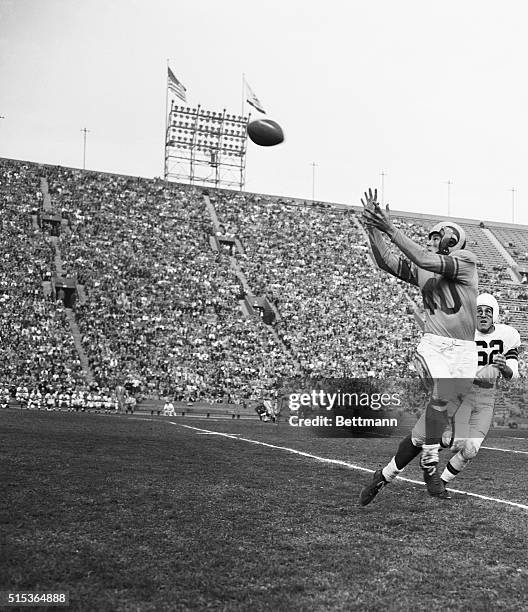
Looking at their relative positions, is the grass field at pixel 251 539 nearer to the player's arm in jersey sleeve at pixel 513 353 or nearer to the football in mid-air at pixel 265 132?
the player's arm in jersey sleeve at pixel 513 353

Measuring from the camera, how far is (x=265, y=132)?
21203mm

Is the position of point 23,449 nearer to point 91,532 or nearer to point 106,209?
point 91,532

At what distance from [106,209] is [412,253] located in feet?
128

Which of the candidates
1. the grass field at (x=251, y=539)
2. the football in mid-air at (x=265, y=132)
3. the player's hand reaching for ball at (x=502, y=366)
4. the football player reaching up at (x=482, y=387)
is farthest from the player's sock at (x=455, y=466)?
the football in mid-air at (x=265, y=132)

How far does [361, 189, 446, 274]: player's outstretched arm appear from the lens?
19.4 ft

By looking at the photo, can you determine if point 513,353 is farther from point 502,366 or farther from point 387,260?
point 387,260

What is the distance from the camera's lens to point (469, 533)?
5.79 meters

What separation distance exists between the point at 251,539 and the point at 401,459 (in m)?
1.66

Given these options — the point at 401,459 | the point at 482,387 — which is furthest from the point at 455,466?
the point at 401,459

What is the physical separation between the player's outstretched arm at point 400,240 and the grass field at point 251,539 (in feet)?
6.33

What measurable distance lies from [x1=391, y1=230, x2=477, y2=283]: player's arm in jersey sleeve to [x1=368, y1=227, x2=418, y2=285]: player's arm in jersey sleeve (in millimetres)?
299

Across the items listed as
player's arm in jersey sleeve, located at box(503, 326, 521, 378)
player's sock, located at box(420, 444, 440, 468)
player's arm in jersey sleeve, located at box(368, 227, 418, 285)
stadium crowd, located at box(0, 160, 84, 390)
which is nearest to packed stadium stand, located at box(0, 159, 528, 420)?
stadium crowd, located at box(0, 160, 84, 390)

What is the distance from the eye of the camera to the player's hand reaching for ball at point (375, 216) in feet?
20.0

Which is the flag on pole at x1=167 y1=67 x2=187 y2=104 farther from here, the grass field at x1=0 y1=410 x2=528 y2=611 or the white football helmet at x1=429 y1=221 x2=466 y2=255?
the white football helmet at x1=429 y1=221 x2=466 y2=255
